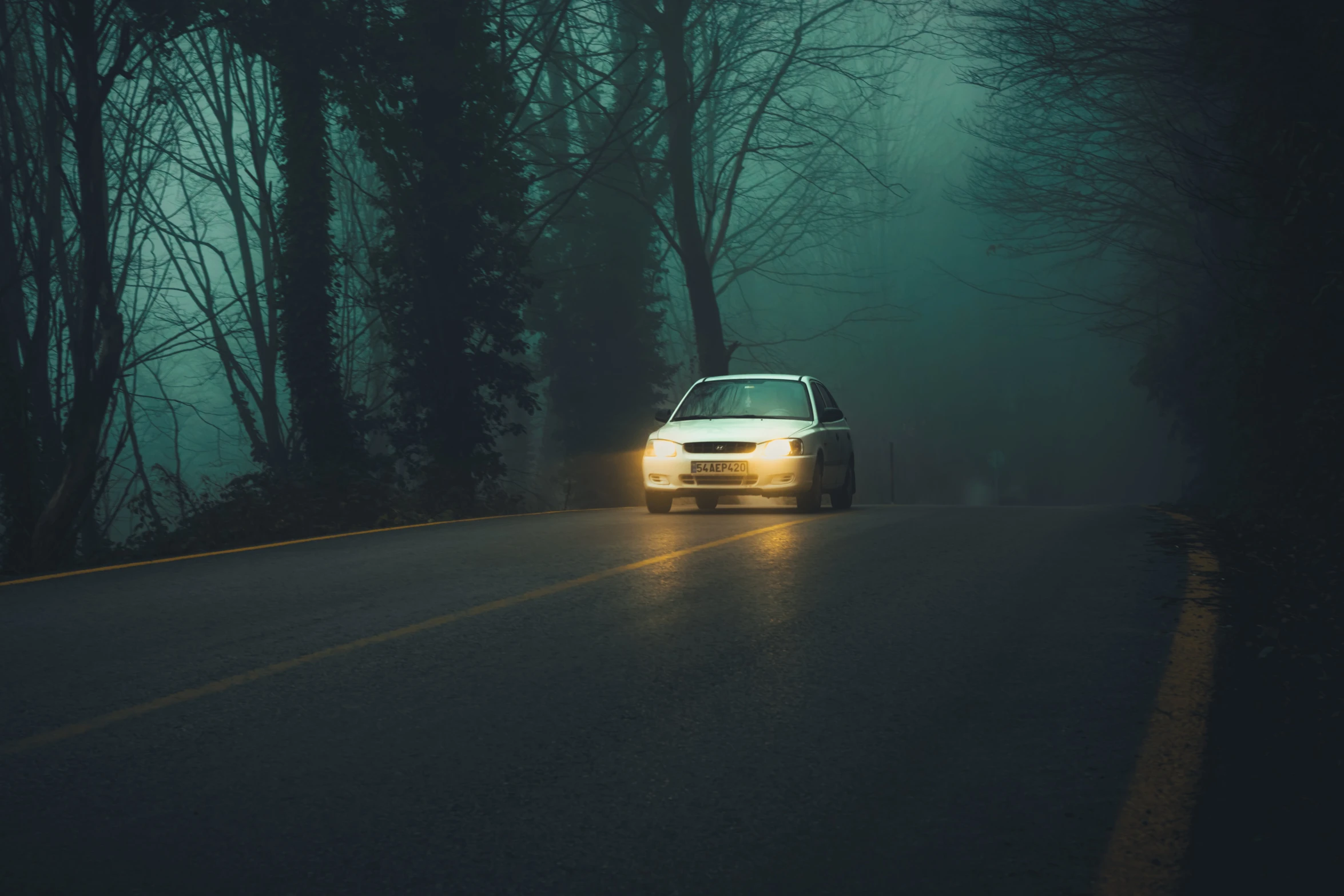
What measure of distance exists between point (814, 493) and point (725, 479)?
1246mm

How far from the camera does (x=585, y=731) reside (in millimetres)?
5195

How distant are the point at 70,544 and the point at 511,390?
8966mm

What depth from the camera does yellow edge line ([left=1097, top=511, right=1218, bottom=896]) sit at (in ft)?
11.8

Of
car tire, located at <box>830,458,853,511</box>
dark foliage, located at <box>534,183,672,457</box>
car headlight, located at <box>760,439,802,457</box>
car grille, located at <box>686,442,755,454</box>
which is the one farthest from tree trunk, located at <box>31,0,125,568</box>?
dark foliage, located at <box>534,183,672,457</box>

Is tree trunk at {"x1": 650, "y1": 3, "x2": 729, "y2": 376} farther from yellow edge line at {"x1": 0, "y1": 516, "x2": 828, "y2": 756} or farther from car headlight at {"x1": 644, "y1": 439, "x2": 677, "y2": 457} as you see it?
yellow edge line at {"x1": 0, "y1": 516, "x2": 828, "y2": 756}

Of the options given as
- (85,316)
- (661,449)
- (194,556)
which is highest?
(85,316)

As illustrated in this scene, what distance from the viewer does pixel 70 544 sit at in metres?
14.8

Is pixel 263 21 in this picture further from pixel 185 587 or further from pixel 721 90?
pixel 721 90

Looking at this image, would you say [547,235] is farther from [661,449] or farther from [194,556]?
[194,556]

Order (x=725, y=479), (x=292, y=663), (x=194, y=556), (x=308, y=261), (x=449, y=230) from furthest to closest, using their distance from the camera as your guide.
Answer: (x=449, y=230) → (x=308, y=261) → (x=725, y=479) → (x=194, y=556) → (x=292, y=663)

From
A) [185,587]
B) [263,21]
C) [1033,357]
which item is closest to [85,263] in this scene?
[263,21]

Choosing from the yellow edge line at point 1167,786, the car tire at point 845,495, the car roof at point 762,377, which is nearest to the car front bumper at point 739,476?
the car roof at point 762,377

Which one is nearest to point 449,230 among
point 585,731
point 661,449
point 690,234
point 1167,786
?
point 661,449

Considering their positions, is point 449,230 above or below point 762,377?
above
